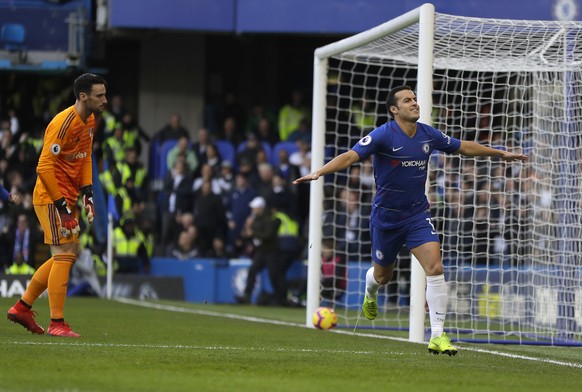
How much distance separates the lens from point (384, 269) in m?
10.9

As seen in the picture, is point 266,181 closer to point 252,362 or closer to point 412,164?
point 412,164

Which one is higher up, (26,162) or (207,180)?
(26,162)

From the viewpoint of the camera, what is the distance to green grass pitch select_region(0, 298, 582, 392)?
7.17 metres

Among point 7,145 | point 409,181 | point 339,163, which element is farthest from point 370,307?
point 7,145

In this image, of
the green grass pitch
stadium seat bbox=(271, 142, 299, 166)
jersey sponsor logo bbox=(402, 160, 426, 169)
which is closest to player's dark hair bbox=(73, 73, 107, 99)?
the green grass pitch

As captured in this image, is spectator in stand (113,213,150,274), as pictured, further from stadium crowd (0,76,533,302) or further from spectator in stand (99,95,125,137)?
spectator in stand (99,95,125,137)

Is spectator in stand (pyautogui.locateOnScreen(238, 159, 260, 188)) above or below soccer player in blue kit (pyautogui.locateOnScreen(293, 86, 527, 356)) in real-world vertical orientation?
above

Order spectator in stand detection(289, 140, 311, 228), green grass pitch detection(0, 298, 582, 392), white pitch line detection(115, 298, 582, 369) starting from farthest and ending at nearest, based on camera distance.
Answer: spectator in stand detection(289, 140, 311, 228) → white pitch line detection(115, 298, 582, 369) → green grass pitch detection(0, 298, 582, 392)

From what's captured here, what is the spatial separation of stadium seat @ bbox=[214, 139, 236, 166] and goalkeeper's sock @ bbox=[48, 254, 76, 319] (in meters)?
12.7

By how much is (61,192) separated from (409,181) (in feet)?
9.78

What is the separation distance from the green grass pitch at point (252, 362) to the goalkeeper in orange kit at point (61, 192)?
0.98 ft

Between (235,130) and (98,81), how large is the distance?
44.9ft

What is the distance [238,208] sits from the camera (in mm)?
22000

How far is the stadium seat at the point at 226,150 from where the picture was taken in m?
23.1
